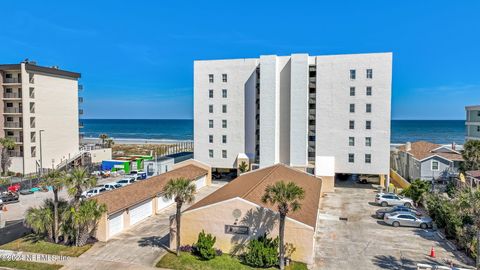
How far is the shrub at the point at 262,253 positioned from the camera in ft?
66.3

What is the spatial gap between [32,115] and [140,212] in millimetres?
33155

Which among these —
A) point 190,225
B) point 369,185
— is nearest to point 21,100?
point 190,225

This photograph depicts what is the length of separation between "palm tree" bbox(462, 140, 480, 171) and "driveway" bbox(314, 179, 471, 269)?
16.5 metres

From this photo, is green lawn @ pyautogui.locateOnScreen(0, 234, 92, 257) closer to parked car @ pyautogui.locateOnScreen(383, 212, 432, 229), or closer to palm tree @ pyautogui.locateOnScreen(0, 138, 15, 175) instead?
parked car @ pyautogui.locateOnScreen(383, 212, 432, 229)

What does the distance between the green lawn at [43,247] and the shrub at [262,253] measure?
449 inches

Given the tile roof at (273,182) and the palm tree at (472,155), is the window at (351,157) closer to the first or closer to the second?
the tile roof at (273,182)

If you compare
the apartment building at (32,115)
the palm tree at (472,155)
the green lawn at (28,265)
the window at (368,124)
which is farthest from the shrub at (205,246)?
the apartment building at (32,115)

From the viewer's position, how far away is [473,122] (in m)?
57.0

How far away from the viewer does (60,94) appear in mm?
57219

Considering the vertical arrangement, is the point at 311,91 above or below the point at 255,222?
above

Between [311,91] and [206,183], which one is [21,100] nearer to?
[206,183]

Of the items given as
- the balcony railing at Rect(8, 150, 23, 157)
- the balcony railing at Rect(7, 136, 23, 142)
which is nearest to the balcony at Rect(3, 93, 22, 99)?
the balcony railing at Rect(7, 136, 23, 142)

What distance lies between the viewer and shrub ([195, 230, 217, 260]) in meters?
21.1

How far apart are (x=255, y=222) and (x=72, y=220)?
12855 mm
